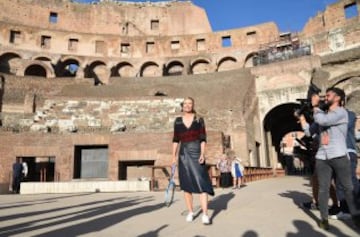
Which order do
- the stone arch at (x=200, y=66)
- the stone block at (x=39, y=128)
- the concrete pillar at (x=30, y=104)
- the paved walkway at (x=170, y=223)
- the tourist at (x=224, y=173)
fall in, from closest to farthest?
the paved walkway at (x=170, y=223), the tourist at (x=224, y=173), the stone block at (x=39, y=128), the concrete pillar at (x=30, y=104), the stone arch at (x=200, y=66)

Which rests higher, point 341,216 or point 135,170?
point 135,170

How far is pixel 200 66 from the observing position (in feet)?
130

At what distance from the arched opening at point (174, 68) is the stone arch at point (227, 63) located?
4.70 meters

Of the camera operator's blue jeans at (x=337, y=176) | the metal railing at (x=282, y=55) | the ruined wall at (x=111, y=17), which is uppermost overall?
the ruined wall at (x=111, y=17)

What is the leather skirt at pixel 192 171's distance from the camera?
432cm

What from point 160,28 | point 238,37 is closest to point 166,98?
point 238,37

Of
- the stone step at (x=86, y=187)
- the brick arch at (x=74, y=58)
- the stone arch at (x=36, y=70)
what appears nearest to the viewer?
the stone step at (x=86, y=187)

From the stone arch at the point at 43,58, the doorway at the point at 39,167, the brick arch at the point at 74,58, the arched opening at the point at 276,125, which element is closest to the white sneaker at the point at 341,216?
the doorway at the point at 39,167

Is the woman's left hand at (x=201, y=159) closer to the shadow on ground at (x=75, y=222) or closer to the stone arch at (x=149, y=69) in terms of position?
the shadow on ground at (x=75, y=222)

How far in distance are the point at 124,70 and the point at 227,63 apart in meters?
12.9

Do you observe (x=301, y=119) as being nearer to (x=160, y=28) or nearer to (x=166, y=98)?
(x=166, y=98)

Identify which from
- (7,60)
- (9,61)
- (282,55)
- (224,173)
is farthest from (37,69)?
(224,173)

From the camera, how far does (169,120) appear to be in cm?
1750

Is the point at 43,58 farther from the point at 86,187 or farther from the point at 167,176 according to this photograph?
the point at 167,176
